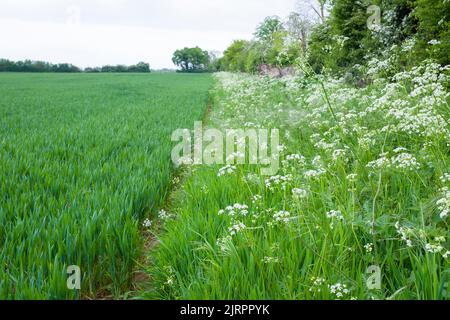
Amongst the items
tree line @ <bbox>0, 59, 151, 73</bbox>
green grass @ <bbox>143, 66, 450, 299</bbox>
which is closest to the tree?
tree line @ <bbox>0, 59, 151, 73</bbox>

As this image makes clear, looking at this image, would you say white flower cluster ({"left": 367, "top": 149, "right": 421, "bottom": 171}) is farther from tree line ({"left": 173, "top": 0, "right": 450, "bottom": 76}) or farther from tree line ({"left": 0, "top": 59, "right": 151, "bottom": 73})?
tree line ({"left": 0, "top": 59, "right": 151, "bottom": 73})

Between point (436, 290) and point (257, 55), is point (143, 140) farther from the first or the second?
point (257, 55)

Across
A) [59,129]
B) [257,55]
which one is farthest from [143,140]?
[257,55]

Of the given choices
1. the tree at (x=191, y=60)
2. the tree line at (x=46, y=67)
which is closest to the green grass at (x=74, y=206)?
the tree line at (x=46, y=67)

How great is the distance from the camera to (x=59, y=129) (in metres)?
8.04

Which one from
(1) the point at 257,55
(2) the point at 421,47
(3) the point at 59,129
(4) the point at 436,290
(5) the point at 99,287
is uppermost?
(1) the point at 257,55

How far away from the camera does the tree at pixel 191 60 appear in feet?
342

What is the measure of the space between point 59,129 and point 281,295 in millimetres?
7520

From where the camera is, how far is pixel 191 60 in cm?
10531

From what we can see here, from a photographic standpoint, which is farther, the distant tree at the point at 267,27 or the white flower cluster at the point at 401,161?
the distant tree at the point at 267,27

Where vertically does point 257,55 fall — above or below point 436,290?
above

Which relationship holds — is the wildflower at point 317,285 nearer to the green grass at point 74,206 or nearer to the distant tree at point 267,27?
the green grass at point 74,206

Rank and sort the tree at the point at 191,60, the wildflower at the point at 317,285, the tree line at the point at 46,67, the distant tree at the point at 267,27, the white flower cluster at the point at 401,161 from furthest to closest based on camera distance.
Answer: the tree at the point at 191,60
the tree line at the point at 46,67
the distant tree at the point at 267,27
the white flower cluster at the point at 401,161
the wildflower at the point at 317,285
